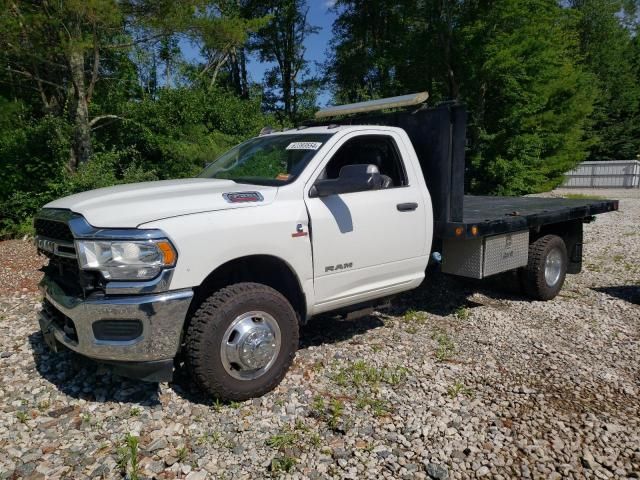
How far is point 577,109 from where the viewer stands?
2153 centimetres

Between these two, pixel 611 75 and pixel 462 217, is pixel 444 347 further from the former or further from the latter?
pixel 611 75

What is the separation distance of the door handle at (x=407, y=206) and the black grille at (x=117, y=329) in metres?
2.38

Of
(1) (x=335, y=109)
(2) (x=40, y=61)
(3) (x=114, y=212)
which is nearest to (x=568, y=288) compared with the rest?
(1) (x=335, y=109)

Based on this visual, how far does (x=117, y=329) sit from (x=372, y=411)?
1.82 metres

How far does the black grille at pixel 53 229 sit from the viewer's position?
10.9ft

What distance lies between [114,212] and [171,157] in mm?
10168

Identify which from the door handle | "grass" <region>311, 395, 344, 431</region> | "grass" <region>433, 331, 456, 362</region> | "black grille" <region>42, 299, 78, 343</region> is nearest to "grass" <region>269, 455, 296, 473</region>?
"grass" <region>311, 395, 344, 431</region>

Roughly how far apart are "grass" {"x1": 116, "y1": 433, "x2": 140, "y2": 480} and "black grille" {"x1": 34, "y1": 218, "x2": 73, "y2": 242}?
1.35 metres

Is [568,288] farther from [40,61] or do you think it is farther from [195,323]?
[40,61]

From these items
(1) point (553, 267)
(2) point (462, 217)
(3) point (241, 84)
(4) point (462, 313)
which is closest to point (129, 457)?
(2) point (462, 217)

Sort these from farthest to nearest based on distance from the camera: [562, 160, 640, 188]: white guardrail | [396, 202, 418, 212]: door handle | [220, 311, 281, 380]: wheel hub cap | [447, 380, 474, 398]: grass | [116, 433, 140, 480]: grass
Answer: [562, 160, 640, 188]: white guardrail < [396, 202, 418, 212]: door handle < [447, 380, 474, 398]: grass < [220, 311, 281, 380]: wheel hub cap < [116, 433, 140, 480]: grass

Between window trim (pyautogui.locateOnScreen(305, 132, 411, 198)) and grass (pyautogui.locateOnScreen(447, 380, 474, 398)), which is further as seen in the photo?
window trim (pyautogui.locateOnScreen(305, 132, 411, 198))

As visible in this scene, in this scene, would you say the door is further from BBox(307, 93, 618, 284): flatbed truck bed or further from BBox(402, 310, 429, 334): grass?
BBox(402, 310, 429, 334): grass

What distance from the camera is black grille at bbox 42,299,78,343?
3.31m
